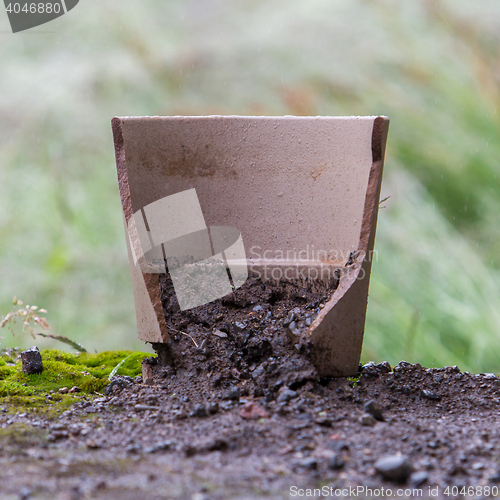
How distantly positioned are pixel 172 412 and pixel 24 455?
14.5 inches

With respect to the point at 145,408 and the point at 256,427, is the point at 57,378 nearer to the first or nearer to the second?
the point at 145,408

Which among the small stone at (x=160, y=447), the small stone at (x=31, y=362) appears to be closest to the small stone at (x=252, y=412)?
the small stone at (x=160, y=447)

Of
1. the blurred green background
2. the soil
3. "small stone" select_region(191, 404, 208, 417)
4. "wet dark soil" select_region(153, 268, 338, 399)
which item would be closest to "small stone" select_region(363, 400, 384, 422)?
the soil

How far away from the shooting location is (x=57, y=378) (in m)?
1.85

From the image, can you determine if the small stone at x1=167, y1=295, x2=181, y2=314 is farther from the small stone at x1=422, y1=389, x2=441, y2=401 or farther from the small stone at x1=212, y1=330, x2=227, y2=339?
the small stone at x1=422, y1=389, x2=441, y2=401

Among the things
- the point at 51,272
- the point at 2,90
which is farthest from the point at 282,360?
the point at 2,90

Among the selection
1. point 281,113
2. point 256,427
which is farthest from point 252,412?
point 281,113

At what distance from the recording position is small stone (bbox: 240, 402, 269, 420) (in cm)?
132

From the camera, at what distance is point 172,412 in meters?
1.41

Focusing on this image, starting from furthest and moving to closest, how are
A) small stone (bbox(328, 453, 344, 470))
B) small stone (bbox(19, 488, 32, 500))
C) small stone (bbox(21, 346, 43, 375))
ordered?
small stone (bbox(21, 346, 43, 375)), small stone (bbox(328, 453, 344, 470)), small stone (bbox(19, 488, 32, 500))

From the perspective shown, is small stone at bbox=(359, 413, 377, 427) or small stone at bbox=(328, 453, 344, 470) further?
small stone at bbox=(359, 413, 377, 427)

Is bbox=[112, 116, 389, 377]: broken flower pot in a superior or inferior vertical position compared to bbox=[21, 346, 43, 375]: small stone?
superior

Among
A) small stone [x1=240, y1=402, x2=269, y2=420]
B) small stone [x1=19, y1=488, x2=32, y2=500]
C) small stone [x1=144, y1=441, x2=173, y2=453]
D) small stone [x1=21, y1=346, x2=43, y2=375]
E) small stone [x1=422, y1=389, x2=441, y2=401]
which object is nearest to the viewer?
small stone [x1=19, y1=488, x2=32, y2=500]

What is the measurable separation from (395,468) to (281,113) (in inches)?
120
